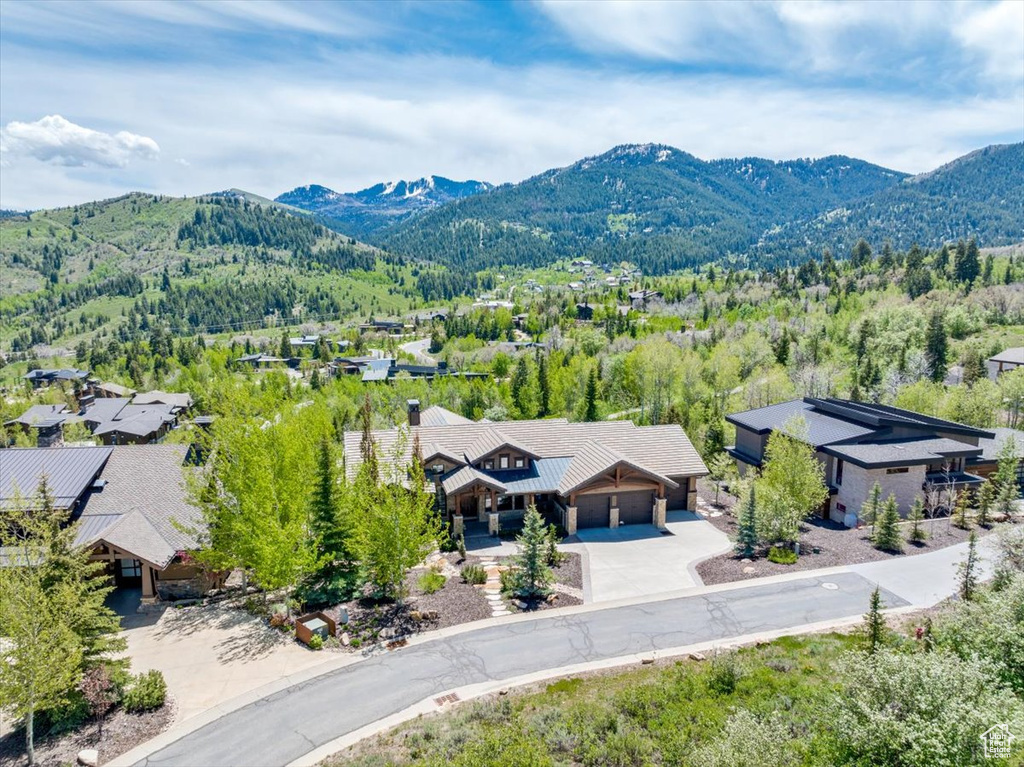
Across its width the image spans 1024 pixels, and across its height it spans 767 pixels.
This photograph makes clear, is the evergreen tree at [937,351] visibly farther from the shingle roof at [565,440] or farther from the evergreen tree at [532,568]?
the evergreen tree at [532,568]

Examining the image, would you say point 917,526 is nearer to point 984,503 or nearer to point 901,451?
point 984,503

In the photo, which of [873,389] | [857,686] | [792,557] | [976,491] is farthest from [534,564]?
[873,389]

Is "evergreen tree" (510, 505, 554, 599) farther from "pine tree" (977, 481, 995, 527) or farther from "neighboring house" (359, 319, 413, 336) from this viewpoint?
"neighboring house" (359, 319, 413, 336)

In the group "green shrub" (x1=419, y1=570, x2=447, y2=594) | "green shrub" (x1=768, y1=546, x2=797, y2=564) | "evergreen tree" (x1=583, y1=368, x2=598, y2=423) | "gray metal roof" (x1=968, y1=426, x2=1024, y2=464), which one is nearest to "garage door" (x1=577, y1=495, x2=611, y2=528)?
"green shrub" (x1=768, y1=546, x2=797, y2=564)

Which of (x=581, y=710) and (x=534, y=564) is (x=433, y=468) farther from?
(x=581, y=710)

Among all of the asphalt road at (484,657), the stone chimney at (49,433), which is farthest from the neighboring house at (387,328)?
the asphalt road at (484,657)

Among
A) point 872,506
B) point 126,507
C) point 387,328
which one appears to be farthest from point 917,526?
point 387,328
